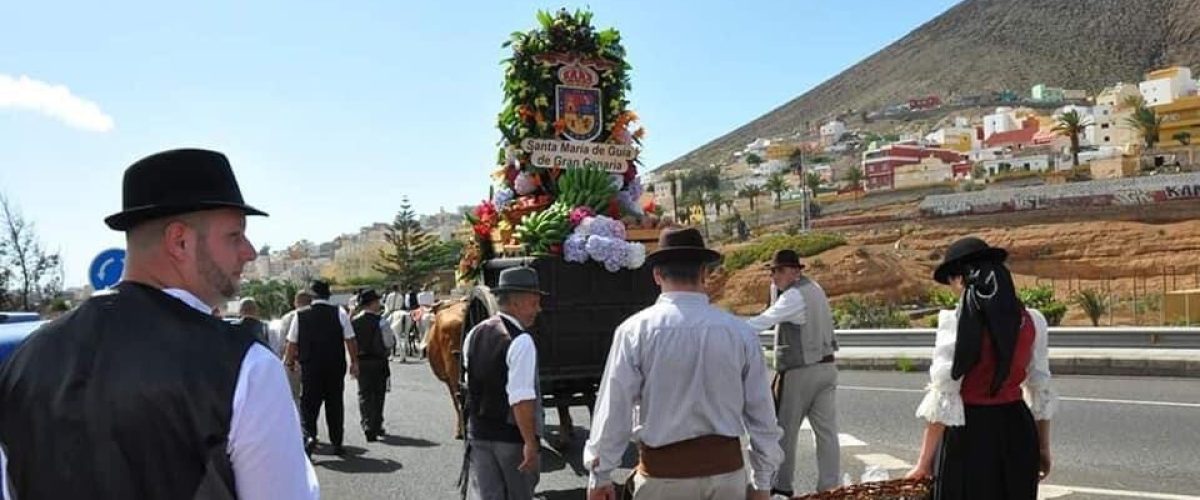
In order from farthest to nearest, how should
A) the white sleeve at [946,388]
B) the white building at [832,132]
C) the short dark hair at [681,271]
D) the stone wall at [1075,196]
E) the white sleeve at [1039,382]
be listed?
1. the white building at [832,132]
2. the stone wall at [1075,196]
3. the white sleeve at [1039,382]
4. the white sleeve at [946,388]
5. the short dark hair at [681,271]

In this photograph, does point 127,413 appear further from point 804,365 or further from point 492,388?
point 804,365

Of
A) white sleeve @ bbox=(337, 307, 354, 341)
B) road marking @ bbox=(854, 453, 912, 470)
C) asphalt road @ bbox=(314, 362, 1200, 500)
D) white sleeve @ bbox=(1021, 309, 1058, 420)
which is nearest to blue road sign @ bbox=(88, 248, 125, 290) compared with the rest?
white sleeve @ bbox=(337, 307, 354, 341)

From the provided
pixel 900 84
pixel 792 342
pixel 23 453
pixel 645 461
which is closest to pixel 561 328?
pixel 792 342

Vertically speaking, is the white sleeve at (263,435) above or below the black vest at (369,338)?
above

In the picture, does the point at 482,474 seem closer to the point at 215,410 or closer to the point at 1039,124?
the point at 215,410

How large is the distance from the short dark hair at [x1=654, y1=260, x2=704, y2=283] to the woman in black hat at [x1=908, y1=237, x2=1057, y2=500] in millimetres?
1186

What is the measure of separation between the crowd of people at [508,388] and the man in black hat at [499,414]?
12 millimetres

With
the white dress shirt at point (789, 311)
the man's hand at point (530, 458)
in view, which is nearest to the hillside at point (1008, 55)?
the white dress shirt at point (789, 311)

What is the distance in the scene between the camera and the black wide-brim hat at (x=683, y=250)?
406 centimetres

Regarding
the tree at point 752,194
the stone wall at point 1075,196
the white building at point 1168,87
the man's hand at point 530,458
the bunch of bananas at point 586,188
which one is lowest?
the man's hand at point 530,458

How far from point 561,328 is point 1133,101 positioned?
349ft

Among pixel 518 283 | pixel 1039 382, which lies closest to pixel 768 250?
pixel 518 283

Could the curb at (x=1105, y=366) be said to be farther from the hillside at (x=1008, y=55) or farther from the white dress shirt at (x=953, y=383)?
the hillside at (x=1008, y=55)

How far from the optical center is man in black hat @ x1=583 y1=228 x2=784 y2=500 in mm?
3809
